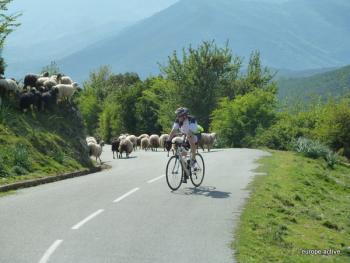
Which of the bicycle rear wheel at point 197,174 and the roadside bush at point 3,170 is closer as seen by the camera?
the bicycle rear wheel at point 197,174

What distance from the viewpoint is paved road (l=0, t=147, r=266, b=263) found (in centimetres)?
874

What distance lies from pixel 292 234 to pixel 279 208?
2702mm

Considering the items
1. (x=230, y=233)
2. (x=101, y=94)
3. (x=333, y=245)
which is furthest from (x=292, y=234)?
(x=101, y=94)

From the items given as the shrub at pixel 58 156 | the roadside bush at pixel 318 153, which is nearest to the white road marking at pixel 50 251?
the shrub at pixel 58 156

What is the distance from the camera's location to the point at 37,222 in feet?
36.2

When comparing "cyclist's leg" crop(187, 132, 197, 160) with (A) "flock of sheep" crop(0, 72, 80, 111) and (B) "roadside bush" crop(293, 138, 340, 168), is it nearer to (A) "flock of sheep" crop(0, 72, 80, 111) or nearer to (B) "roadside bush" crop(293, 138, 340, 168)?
(A) "flock of sheep" crop(0, 72, 80, 111)

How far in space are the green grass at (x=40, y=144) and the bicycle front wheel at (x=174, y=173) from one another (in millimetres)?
5041

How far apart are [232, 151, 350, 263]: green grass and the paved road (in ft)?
1.35

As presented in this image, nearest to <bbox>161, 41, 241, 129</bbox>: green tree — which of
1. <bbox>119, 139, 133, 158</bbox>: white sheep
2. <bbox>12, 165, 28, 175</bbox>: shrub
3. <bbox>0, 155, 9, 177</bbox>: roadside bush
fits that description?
<bbox>119, 139, 133, 158</bbox>: white sheep

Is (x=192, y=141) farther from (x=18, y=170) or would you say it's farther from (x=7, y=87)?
(x=7, y=87)

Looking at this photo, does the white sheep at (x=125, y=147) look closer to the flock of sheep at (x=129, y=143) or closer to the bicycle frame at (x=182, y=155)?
the flock of sheep at (x=129, y=143)

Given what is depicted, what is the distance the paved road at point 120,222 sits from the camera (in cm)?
874

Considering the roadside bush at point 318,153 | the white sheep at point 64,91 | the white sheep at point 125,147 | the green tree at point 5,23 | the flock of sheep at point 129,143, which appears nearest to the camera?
the green tree at point 5,23

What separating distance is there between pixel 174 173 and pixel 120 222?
4655mm
